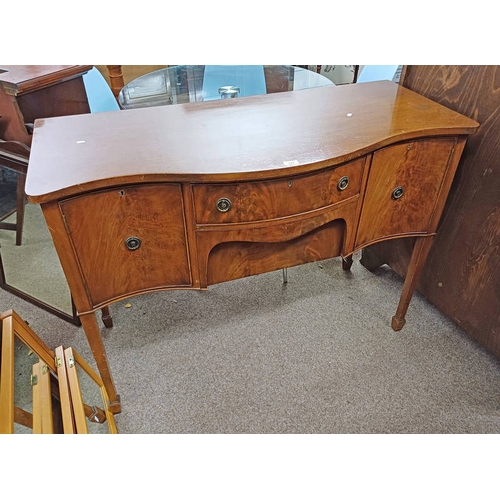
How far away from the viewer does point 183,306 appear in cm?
185

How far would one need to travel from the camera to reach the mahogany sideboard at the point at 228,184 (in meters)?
0.96

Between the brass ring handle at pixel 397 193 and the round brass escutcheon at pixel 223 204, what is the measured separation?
0.54m

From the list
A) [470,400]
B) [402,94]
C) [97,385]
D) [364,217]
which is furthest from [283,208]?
[470,400]

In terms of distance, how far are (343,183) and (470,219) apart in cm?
62

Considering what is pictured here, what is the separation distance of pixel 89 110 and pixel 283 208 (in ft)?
4.07

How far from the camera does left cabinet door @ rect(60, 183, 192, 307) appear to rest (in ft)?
3.12

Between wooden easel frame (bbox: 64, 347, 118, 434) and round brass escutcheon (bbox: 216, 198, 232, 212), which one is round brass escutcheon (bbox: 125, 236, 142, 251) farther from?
wooden easel frame (bbox: 64, 347, 118, 434)

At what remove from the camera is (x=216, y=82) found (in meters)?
2.19

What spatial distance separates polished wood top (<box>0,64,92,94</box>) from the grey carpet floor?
0.92m

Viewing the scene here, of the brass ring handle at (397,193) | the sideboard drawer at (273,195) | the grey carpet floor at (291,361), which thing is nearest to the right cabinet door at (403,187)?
the brass ring handle at (397,193)

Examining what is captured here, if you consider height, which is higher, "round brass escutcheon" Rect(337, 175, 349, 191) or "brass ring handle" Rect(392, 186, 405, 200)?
"round brass escutcheon" Rect(337, 175, 349, 191)

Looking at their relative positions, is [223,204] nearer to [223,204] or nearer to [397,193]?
[223,204]

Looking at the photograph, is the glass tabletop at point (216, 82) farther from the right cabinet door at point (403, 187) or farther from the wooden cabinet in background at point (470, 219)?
the right cabinet door at point (403, 187)

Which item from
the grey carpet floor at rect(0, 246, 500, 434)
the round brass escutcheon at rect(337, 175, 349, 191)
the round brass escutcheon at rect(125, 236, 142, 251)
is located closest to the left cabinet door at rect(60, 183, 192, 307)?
the round brass escutcheon at rect(125, 236, 142, 251)
